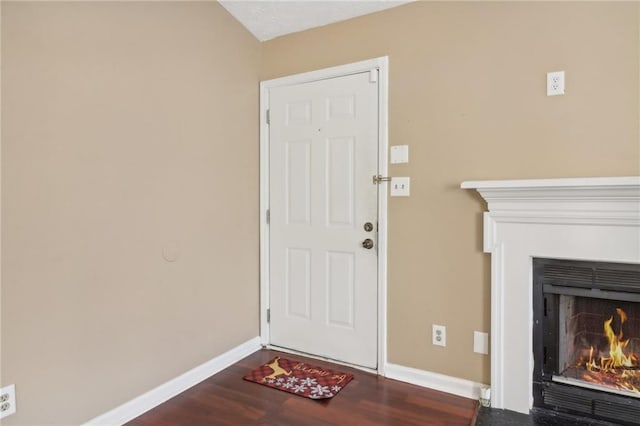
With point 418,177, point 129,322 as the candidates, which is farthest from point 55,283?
point 418,177

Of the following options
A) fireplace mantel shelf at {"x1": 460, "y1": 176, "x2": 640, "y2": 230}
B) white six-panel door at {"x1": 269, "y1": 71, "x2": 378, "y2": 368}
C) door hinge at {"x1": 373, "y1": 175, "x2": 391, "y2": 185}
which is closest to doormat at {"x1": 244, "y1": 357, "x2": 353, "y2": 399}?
white six-panel door at {"x1": 269, "y1": 71, "x2": 378, "y2": 368}

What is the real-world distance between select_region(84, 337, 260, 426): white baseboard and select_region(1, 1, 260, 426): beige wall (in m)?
0.04

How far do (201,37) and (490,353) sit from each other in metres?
2.61

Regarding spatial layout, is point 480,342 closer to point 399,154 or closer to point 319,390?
point 319,390

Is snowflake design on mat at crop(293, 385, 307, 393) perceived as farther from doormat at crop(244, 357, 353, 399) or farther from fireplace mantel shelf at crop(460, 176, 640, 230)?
fireplace mantel shelf at crop(460, 176, 640, 230)

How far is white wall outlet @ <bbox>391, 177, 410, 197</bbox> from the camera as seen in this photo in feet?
8.03

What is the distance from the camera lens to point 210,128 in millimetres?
2572

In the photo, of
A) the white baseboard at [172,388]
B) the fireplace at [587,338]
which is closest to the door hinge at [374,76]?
the fireplace at [587,338]

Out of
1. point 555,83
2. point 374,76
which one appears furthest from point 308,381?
point 555,83

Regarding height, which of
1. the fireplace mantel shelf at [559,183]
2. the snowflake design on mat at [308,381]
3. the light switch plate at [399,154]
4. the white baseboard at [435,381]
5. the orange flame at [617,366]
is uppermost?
the light switch plate at [399,154]

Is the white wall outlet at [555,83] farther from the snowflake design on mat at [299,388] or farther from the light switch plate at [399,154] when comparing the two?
the snowflake design on mat at [299,388]

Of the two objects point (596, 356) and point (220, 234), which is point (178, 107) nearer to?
point (220, 234)

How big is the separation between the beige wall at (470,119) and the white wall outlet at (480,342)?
0.03 metres

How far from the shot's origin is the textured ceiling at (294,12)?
8.23 ft
